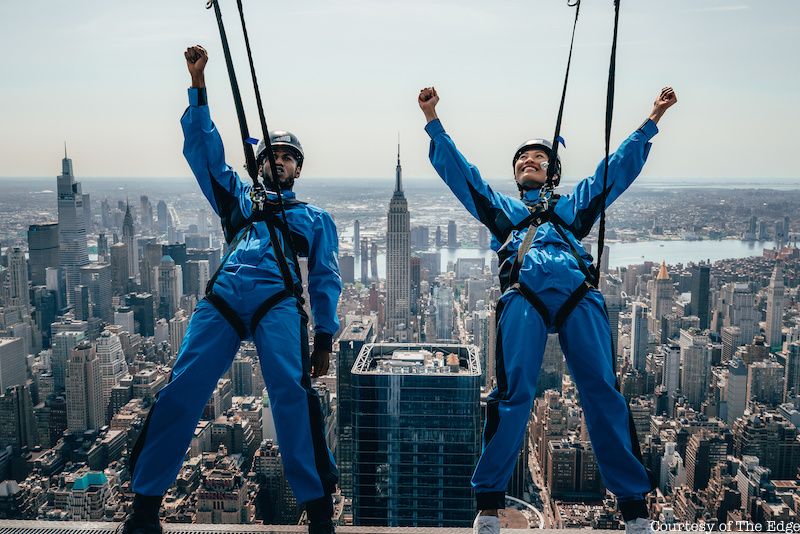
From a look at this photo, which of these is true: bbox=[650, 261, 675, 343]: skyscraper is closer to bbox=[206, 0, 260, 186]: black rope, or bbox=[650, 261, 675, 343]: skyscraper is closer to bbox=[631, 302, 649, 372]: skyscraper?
bbox=[631, 302, 649, 372]: skyscraper

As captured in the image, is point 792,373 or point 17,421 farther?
point 792,373

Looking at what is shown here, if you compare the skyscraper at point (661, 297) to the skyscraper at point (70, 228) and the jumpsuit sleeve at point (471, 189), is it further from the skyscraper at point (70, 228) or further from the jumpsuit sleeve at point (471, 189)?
the jumpsuit sleeve at point (471, 189)

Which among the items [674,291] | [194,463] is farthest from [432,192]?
[194,463]

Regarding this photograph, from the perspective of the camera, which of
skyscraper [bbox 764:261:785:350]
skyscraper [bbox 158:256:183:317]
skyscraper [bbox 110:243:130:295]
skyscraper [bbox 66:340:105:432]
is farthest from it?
skyscraper [bbox 110:243:130:295]

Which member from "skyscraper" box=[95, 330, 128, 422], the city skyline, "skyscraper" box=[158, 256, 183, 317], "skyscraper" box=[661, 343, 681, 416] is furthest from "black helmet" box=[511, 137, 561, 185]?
"skyscraper" box=[158, 256, 183, 317]

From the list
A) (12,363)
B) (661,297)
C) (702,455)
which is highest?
(661,297)

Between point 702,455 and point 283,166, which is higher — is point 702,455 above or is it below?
below

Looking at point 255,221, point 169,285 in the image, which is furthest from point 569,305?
point 169,285

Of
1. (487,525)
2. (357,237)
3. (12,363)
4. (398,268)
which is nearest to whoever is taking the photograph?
(487,525)

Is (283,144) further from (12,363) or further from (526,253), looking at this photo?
(12,363)
